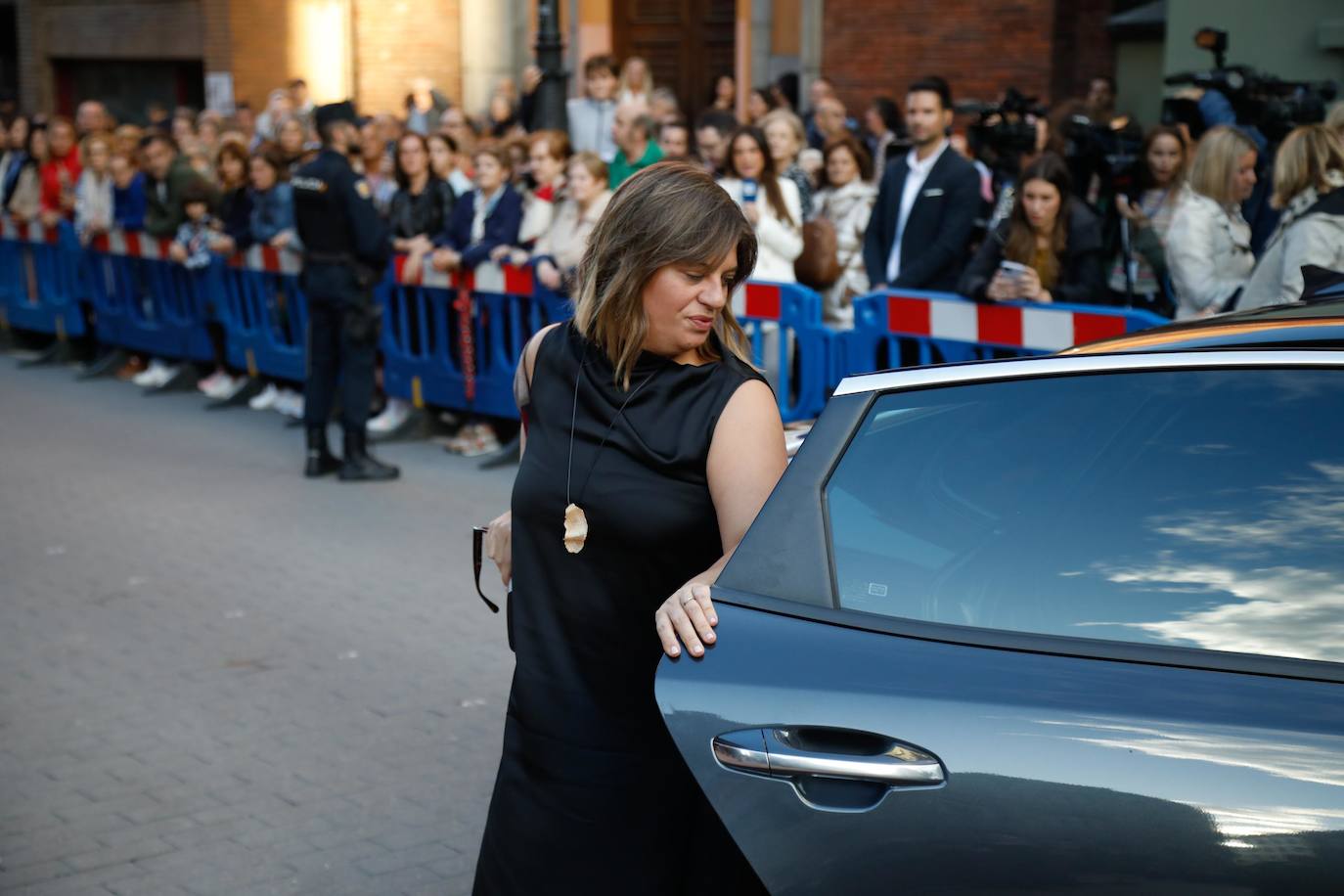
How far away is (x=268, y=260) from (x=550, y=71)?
3.10 metres

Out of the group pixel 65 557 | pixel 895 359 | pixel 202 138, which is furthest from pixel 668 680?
pixel 202 138

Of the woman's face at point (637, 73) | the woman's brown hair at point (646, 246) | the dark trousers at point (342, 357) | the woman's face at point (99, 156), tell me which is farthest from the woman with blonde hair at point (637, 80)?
the woman's brown hair at point (646, 246)

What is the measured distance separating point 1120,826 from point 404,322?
9.39m

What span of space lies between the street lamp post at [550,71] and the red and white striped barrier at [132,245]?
3.27m

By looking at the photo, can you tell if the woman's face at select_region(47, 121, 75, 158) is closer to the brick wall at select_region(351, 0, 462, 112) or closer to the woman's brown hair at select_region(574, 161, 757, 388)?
the brick wall at select_region(351, 0, 462, 112)

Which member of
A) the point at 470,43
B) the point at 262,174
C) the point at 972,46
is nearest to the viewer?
the point at 262,174

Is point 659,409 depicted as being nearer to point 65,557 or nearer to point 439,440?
point 65,557

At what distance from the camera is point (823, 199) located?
10094mm

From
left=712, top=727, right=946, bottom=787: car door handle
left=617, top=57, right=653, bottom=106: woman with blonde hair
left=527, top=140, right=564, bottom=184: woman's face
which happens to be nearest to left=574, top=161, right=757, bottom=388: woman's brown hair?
left=712, top=727, right=946, bottom=787: car door handle

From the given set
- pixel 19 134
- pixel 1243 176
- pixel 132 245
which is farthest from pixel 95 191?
pixel 1243 176

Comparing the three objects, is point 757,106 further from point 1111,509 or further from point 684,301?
point 1111,509

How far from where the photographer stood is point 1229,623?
2256 mm

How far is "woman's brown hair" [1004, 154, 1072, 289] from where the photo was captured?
755 centimetres

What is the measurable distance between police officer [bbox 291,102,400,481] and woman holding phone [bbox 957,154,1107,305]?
3.82 m
